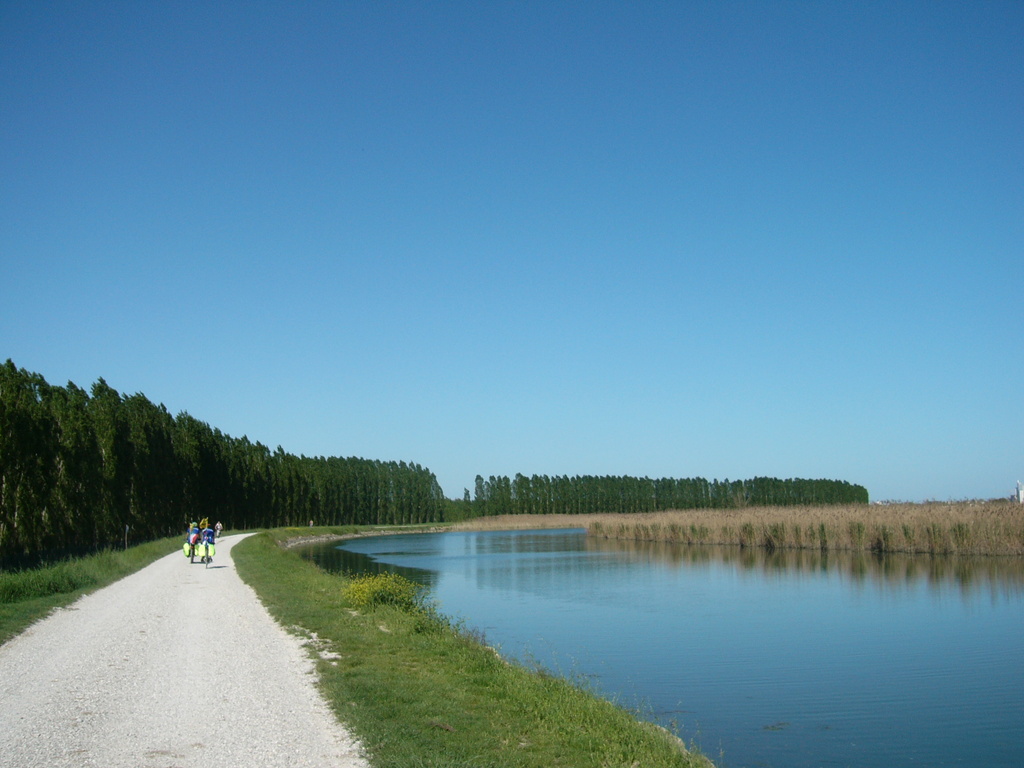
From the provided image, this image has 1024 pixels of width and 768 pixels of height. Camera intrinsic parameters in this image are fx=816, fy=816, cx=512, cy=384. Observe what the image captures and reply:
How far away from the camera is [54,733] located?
7.24m

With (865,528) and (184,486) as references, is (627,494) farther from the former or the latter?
(865,528)

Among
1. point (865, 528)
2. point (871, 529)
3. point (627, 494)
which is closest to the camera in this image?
point (871, 529)

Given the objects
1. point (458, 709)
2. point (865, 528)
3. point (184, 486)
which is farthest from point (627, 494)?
point (458, 709)

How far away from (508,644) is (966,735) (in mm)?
8538

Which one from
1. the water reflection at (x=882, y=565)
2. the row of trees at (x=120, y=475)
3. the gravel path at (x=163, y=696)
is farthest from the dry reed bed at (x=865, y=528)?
the row of trees at (x=120, y=475)

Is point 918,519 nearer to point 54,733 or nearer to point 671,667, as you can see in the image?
point 671,667

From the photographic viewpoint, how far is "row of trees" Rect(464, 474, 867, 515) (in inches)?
4781

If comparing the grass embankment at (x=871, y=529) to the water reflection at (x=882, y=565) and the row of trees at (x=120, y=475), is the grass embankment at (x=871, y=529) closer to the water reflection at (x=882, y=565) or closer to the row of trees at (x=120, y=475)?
the water reflection at (x=882, y=565)

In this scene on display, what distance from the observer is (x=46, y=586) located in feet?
56.0

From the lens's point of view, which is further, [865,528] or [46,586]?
[865,528]

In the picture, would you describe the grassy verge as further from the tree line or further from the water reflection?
the water reflection

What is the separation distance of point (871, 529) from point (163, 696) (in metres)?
29.7

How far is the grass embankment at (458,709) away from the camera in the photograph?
277 inches

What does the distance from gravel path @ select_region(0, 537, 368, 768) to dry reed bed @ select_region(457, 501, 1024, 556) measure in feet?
81.0
